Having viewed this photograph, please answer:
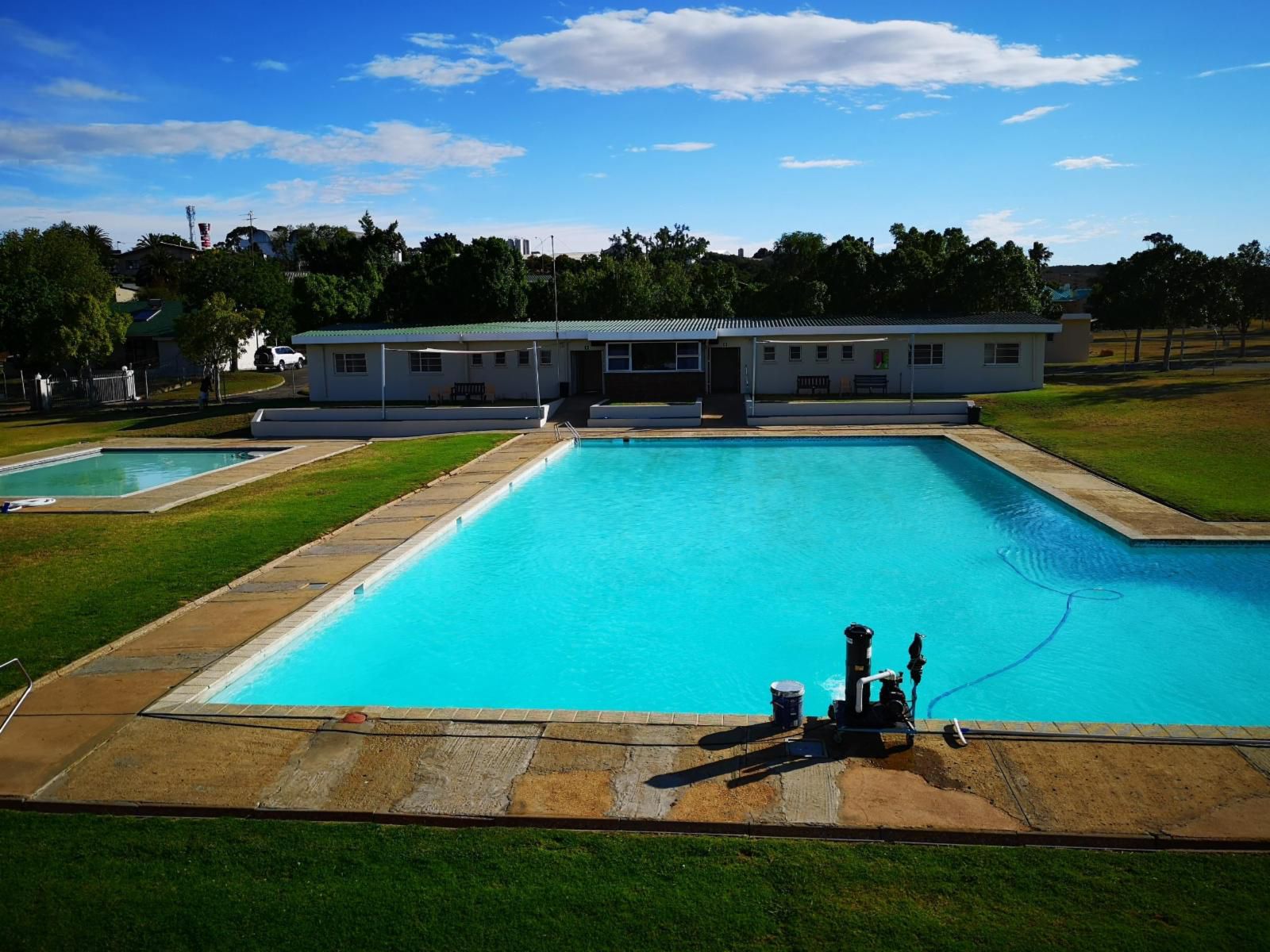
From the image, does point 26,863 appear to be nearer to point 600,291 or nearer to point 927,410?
point 927,410

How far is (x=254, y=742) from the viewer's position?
21.7 ft

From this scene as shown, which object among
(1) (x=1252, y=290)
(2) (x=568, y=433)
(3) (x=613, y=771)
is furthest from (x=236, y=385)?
(1) (x=1252, y=290)

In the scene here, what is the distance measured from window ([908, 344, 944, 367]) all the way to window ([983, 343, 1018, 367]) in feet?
4.39

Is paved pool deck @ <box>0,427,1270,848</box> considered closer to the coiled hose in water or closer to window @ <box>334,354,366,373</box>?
the coiled hose in water

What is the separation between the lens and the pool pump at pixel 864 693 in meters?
6.33

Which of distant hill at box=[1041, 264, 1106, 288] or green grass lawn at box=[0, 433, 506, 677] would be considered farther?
distant hill at box=[1041, 264, 1106, 288]

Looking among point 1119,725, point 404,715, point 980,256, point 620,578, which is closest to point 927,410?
point 980,256

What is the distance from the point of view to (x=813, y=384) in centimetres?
2886

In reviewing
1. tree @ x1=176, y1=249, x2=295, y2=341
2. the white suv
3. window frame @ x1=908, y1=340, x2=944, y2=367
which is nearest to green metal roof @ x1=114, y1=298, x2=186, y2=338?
tree @ x1=176, y1=249, x2=295, y2=341

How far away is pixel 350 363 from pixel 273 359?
1762 centimetres

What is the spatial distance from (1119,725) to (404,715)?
5.54 m

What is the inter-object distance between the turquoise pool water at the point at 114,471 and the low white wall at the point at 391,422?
2420mm

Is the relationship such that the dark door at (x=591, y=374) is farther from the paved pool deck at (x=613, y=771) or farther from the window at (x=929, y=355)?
the paved pool deck at (x=613, y=771)

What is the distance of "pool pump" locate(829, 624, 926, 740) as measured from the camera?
633 centimetres
